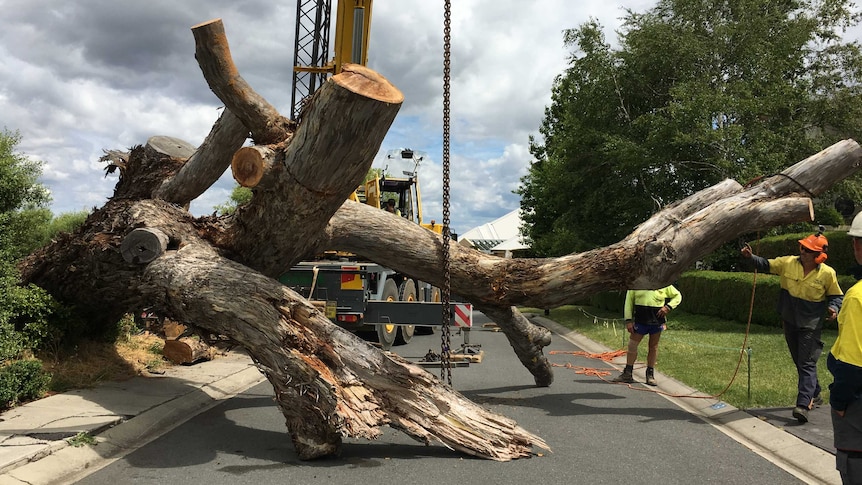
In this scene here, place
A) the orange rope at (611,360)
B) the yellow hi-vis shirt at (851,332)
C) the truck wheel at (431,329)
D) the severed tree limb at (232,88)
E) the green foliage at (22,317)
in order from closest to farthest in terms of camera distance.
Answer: the yellow hi-vis shirt at (851,332), the severed tree limb at (232,88), the green foliage at (22,317), the orange rope at (611,360), the truck wheel at (431,329)

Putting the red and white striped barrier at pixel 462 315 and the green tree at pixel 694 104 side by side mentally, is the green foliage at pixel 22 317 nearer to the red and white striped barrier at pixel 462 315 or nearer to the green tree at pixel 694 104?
the red and white striped barrier at pixel 462 315

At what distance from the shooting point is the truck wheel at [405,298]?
13000mm

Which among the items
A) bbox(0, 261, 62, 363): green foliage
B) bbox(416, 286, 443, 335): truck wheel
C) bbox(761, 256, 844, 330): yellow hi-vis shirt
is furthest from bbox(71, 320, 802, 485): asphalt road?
bbox(416, 286, 443, 335): truck wheel

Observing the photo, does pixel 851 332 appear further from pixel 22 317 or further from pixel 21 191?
pixel 21 191

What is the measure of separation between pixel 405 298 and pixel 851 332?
10.4m

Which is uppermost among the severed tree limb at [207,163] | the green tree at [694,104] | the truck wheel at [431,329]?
the green tree at [694,104]

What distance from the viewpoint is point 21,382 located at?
19.2ft

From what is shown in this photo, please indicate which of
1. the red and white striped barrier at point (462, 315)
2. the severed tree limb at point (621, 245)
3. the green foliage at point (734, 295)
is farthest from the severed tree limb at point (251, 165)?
the green foliage at point (734, 295)

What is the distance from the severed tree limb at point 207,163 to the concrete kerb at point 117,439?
2281 mm

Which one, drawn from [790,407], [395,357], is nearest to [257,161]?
[395,357]

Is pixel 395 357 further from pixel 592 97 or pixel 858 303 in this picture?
pixel 592 97

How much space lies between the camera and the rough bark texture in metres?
5.01

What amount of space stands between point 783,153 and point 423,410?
15.4 metres

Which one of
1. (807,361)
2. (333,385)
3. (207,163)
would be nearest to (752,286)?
(807,361)
